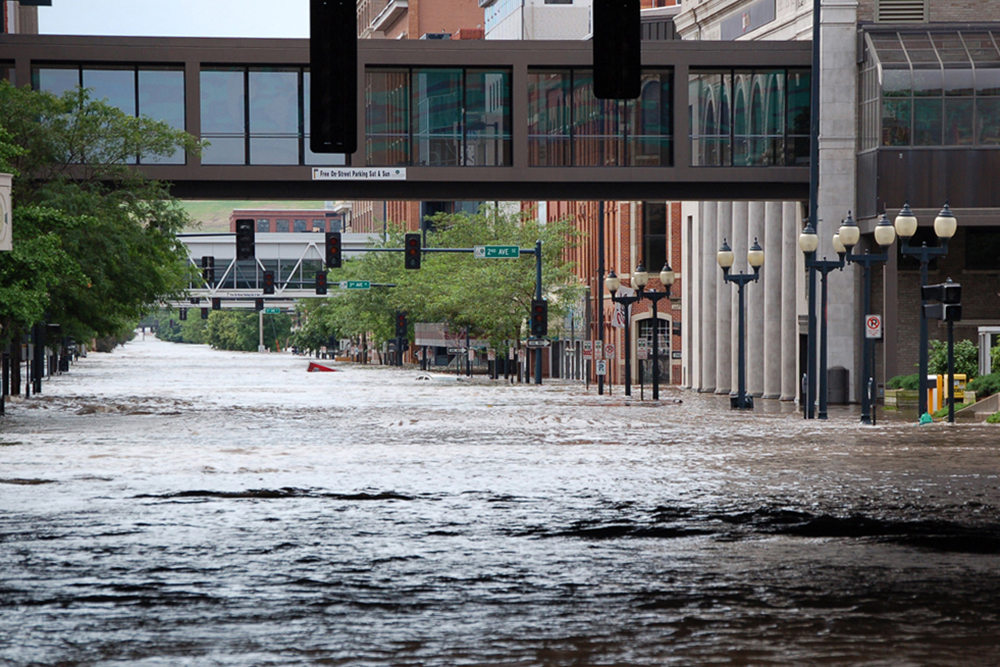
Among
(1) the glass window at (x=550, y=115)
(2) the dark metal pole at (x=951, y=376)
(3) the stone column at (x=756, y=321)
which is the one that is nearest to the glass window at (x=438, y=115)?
(1) the glass window at (x=550, y=115)

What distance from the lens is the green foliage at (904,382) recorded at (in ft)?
147

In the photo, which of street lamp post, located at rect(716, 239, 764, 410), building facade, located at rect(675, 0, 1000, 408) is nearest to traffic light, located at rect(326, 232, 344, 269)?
building facade, located at rect(675, 0, 1000, 408)

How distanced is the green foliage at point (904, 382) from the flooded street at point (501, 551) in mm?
15431

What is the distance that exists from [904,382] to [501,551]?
111 ft

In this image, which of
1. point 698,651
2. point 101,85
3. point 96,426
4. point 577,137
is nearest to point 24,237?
point 96,426

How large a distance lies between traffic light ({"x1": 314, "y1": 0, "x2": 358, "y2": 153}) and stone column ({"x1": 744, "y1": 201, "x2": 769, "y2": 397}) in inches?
1757

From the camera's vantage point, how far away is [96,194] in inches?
1647

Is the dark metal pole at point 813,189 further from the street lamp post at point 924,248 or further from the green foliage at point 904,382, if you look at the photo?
the green foliage at point 904,382

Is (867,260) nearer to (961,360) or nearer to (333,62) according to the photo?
(961,360)

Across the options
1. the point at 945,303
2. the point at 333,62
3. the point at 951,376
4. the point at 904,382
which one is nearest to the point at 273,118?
the point at 904,382

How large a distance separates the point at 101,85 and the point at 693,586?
127ft

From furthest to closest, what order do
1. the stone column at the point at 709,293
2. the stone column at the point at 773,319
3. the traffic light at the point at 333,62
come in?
the stone column at the point at 709,293 → the stone column at the point at 773,319 → the traffic light at the point at 333,62

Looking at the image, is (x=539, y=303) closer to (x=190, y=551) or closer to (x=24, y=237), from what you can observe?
(x=24, y=237)

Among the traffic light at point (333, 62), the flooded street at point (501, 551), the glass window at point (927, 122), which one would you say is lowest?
the flooded street at point (501, 551)
